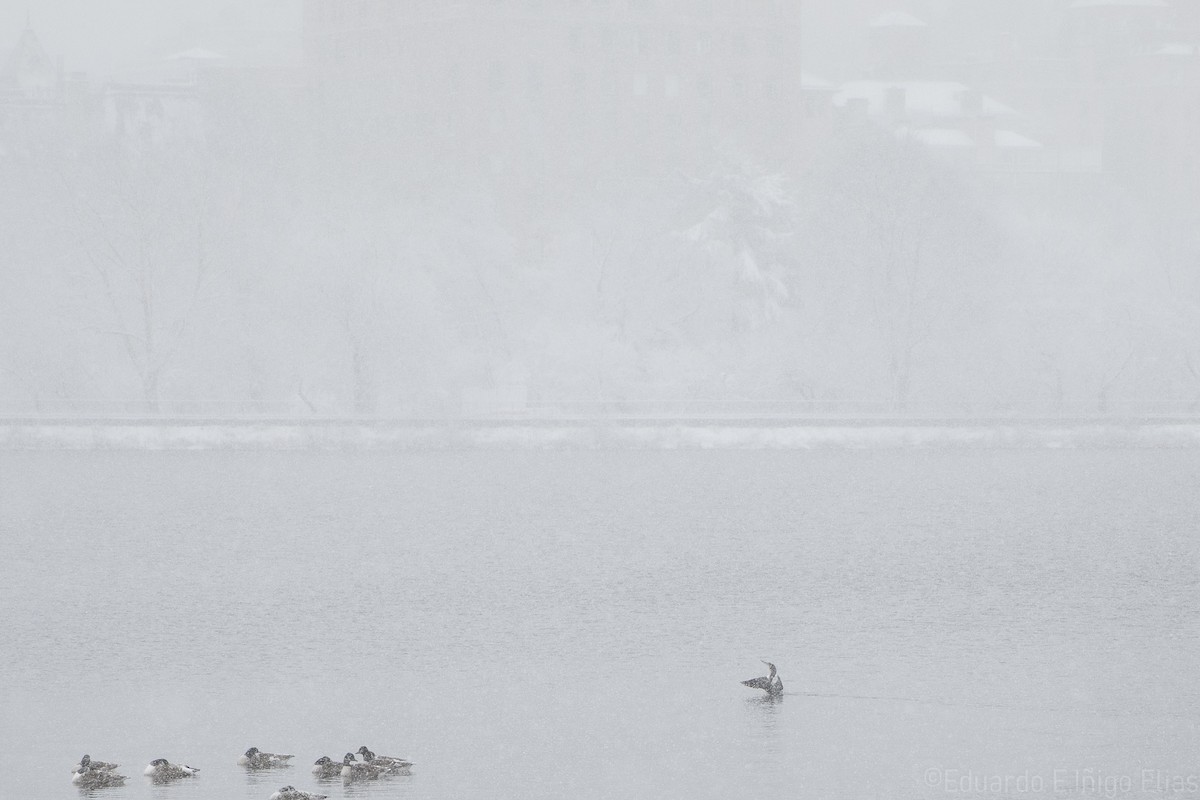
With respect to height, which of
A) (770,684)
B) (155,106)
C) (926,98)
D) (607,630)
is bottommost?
(770,684)

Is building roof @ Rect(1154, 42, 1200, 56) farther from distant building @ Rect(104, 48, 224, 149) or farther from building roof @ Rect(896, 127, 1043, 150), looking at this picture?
distant building @ Rect(104, 48, 224, 149)

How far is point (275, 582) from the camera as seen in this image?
2969cm

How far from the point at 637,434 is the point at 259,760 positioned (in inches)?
1269

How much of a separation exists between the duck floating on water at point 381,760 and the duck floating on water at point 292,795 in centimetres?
76

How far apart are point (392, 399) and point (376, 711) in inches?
1402

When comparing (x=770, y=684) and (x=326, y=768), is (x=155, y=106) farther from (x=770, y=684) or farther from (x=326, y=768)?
(x=326, y=768)

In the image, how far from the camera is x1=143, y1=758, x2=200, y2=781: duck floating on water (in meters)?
16.8

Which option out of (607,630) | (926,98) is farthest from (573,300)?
(926,98)

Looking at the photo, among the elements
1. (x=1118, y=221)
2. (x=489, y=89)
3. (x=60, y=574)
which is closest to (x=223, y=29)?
(x=489, y=89)

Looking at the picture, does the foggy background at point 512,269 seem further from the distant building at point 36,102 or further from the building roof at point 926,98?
the building roof at point 926,98

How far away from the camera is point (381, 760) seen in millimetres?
17172

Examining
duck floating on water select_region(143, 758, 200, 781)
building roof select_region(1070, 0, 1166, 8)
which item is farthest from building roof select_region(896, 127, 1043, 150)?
duck floating on water select_region(143, 758, 200, 781)

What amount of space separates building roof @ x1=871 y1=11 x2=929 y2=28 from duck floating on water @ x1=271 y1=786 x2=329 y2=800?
405 ft

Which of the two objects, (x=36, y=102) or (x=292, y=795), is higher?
(x=36, y=102)
